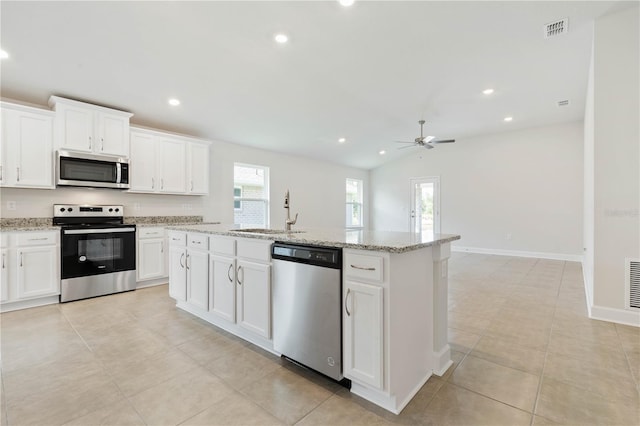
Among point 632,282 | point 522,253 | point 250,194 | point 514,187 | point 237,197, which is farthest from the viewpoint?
point 514,187

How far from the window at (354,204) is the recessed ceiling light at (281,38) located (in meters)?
6.04

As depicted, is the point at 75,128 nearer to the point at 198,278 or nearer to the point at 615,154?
the point at 198,278

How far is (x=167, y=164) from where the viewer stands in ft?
14.5

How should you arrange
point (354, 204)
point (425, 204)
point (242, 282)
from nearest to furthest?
point (242, 282) < point (425, 204) < point (354, 204)

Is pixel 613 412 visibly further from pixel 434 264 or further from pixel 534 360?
pixel 434 264

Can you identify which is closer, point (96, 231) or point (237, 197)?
point (96, 231)

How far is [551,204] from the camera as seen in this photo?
6246mm

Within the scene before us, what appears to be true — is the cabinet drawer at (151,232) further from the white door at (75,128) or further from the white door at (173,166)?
the white door at (75,128)

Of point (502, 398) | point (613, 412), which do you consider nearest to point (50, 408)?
point (502, 398)

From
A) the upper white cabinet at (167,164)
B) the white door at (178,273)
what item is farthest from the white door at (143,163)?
the white door at (178,273)

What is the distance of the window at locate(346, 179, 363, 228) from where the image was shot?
8977mm

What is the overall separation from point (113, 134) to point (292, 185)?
376cm

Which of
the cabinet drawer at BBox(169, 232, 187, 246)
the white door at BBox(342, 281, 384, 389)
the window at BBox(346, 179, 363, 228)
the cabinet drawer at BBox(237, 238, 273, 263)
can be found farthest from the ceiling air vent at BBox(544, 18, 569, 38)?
the window at BBox(346, 179, 363, 228)

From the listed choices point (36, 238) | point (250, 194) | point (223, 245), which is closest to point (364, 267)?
point (223, 245)
